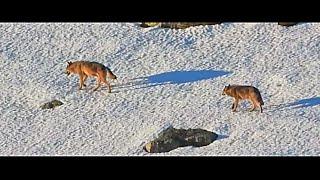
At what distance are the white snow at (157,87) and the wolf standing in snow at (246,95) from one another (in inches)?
9.1

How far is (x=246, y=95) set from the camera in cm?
2380

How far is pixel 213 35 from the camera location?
90.8ft

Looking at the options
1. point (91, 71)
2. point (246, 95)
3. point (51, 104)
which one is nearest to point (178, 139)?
point (246, 95)

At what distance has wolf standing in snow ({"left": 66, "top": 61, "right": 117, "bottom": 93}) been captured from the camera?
25.0m

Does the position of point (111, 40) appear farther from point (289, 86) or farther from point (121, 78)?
point (289, 86)

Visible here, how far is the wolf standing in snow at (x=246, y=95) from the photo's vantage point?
77.6 feet

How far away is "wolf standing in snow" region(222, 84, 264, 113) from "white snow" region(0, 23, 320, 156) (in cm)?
23

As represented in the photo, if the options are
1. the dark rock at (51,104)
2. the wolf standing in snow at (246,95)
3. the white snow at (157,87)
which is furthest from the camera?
the dark rock at (51,104)

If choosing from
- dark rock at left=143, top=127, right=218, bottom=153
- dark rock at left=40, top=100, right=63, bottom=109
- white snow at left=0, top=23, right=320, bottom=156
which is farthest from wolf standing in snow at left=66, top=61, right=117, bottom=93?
dark rock at left=143, top=127, right=218, bottom=153

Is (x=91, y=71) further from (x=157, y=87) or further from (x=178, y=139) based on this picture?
(x=178, y=139)

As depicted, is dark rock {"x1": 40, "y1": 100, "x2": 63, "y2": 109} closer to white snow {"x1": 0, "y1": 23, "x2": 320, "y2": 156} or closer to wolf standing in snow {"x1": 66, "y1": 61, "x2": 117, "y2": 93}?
white snow {"x1": 0, "y1": 23, "x2": 320, "y2": 156}

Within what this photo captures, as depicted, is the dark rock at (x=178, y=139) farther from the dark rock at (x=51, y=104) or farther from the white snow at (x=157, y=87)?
the dark rock at (x=51, y=104)

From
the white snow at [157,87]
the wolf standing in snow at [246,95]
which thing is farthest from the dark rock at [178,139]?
the wolf standing in snow at [246,95]

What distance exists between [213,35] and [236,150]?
6305mm
